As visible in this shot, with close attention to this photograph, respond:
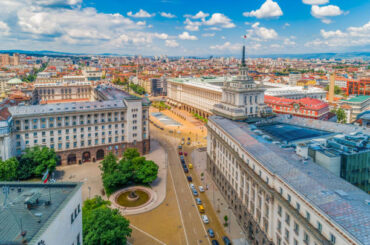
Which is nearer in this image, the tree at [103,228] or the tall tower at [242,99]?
the tree at [103,228]

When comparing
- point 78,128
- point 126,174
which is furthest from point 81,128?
point 126,174

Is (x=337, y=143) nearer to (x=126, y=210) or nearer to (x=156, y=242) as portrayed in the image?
(x=156, y=242)

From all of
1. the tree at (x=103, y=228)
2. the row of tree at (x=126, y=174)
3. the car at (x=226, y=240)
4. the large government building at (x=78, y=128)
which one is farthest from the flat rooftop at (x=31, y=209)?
the large government building at (x=78, y=128)

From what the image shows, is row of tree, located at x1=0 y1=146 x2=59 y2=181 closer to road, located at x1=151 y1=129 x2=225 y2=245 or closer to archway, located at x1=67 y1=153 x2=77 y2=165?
archway, located at x1=67 y1=153 x2=77 y2=165

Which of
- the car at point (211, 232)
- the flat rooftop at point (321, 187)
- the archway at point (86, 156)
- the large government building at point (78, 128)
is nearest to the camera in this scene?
the flat rooftop at point (321, 187)

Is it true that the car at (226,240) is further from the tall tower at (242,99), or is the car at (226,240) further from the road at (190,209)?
the tall tower at (242,99)

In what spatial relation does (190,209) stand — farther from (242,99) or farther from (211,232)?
(242,99)
